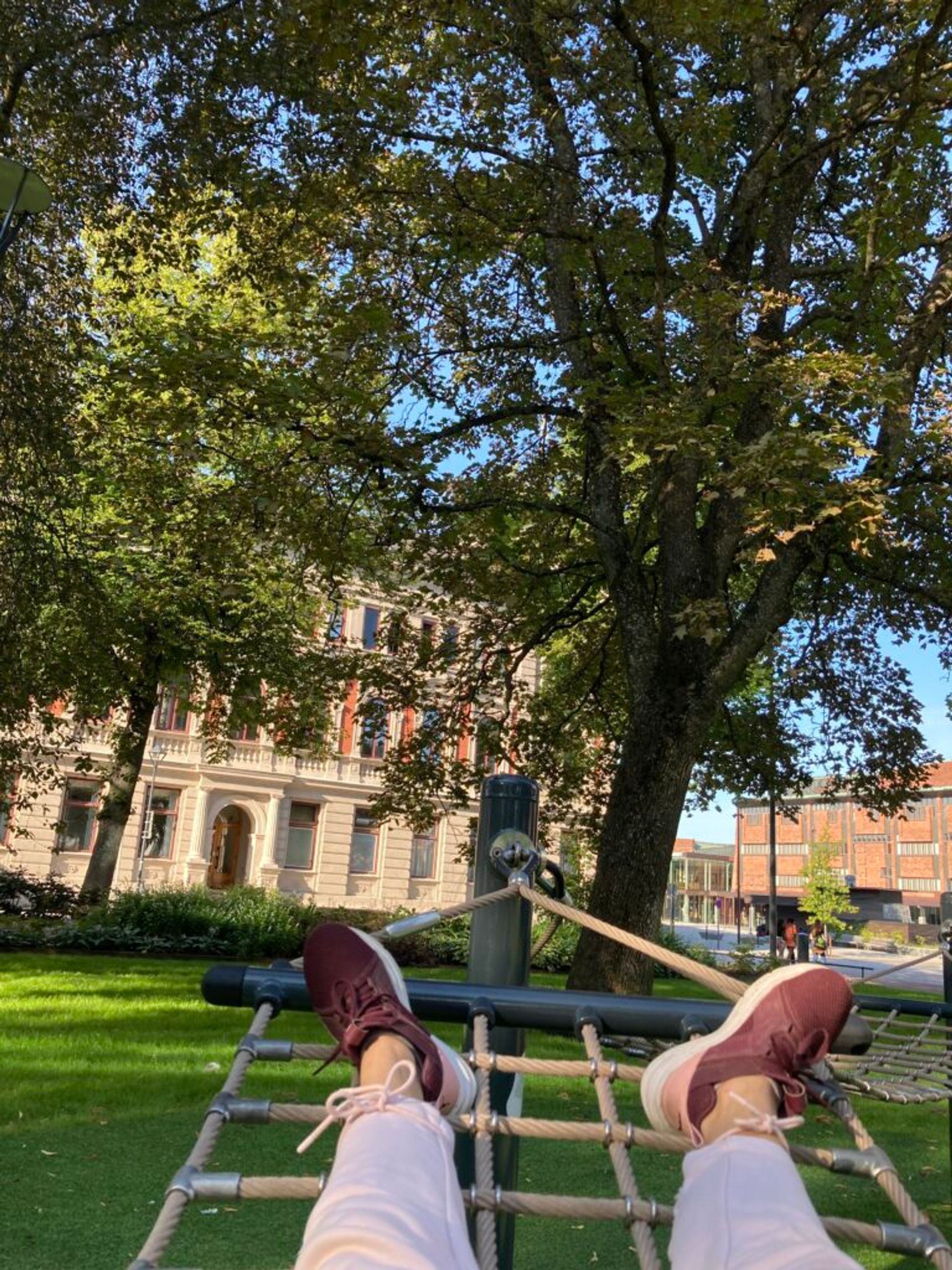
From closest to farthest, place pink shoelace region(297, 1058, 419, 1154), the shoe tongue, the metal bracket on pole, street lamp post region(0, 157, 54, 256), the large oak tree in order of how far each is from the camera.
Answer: pink shoelace region(297, 1058, 419, 1154) < the shoe tongue < the metal bracket on pole < street lamp post region(0, 157, 54, 256) < the large oak tree

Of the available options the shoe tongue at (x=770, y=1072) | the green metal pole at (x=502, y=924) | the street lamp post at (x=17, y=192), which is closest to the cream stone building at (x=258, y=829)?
the street lamp post at (x=17, y=192)

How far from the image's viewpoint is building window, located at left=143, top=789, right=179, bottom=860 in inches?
1142

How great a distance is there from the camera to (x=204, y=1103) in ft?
17.6

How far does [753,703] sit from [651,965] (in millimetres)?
7746

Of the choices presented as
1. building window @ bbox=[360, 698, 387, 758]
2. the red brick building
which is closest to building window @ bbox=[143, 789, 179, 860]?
building window @ bbox=[360, 698, 387, 758]

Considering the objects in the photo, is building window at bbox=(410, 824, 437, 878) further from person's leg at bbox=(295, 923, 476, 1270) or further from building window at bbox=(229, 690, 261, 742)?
person's leg at bbox=(295, 923, 476, 1270)

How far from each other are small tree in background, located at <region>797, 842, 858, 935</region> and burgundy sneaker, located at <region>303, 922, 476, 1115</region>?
41.5m

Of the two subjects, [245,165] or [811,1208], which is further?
[245,165]

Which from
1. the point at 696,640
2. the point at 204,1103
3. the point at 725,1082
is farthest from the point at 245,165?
the point at 725,1082

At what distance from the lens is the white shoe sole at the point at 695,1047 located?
1.85 meters

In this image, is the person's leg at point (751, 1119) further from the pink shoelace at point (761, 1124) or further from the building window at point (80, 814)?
the building window at point (80, 814)

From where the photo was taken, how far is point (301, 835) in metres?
31.8

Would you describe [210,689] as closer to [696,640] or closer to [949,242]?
[696,640]

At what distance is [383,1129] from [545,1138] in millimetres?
488
